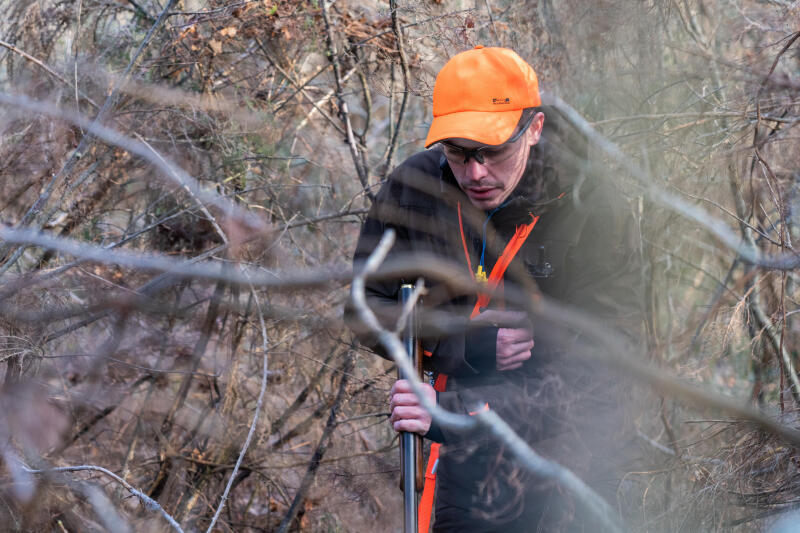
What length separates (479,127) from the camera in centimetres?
255

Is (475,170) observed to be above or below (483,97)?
below

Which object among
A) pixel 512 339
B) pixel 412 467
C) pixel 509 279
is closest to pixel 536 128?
pixel 509 279

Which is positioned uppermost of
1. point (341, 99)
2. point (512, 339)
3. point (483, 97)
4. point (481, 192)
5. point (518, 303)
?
point (341, 99)

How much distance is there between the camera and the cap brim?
253 centimetres

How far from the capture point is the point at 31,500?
3.01 meters

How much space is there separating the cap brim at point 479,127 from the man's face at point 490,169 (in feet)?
0.10

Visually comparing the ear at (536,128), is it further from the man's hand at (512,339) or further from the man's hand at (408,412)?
the man's hand at (408,412)

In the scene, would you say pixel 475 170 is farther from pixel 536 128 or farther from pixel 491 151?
pixel 536 128

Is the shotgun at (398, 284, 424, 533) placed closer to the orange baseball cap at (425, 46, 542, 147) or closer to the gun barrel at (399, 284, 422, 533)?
Answer: the gun barrel at (399, 284, 422, 533)

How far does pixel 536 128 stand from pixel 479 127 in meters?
0.26

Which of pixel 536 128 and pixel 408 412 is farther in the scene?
pixel 536 128

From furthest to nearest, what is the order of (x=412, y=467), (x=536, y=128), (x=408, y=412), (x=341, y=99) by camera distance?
(x=341, y=99) < (x=536, y=128) < (x=412, y=467) < (x=408, y=412)

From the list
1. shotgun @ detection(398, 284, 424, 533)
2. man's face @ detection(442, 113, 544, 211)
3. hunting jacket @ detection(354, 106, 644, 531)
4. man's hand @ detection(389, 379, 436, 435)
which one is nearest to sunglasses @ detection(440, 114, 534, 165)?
man's face @ detection(442, 113, 544, 211)

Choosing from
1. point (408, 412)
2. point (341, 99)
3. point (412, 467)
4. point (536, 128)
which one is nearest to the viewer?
point (408, 412)
